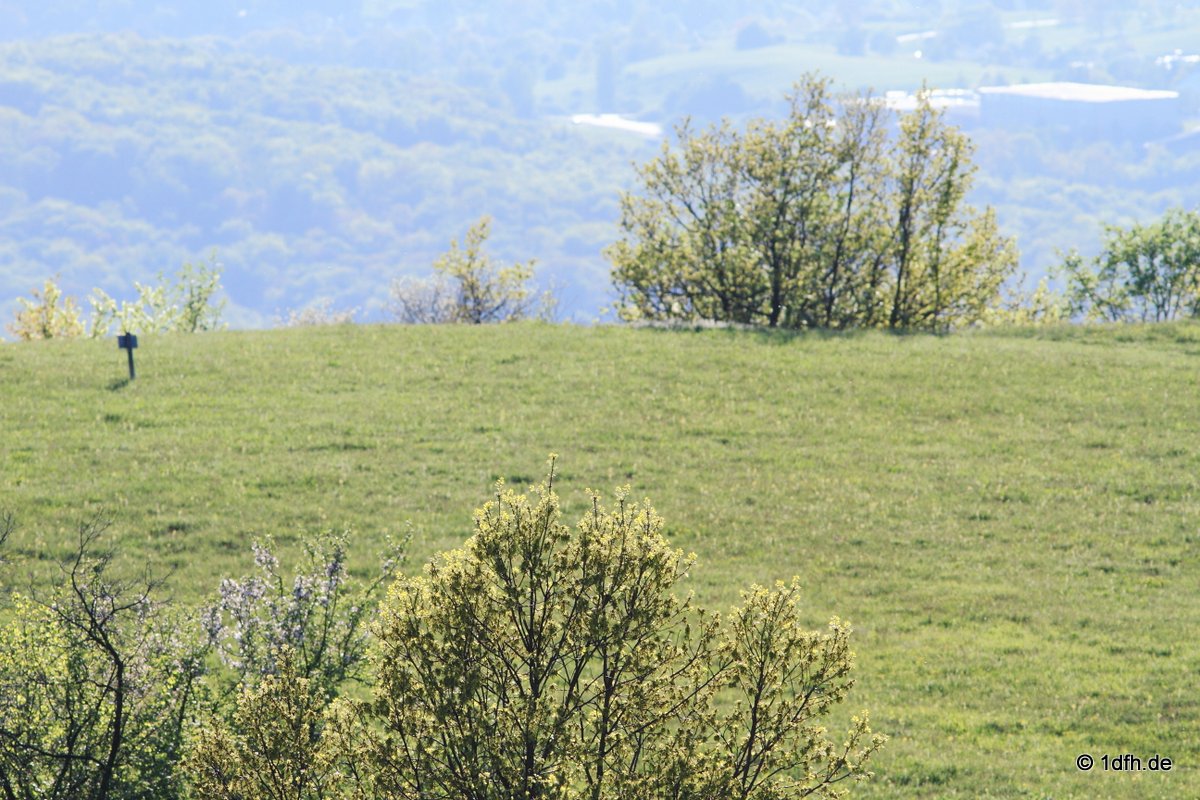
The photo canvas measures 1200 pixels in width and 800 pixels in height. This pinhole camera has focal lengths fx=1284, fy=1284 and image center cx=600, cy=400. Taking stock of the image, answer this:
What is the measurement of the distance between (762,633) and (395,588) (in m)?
3.15

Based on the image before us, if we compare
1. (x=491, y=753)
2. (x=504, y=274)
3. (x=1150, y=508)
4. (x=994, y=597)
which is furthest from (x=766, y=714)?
(x=504, y=274)

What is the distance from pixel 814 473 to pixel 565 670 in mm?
26075

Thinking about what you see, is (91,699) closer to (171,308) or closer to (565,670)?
(565,670)

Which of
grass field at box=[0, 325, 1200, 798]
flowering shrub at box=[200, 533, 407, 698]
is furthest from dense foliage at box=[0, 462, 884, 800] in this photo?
grass field at box=[0, 325, 1200, 798]

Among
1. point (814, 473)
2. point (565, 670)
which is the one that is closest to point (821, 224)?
point (814, 473)

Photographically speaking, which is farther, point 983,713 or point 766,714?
point 983,713

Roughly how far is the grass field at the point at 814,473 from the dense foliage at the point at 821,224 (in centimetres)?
796

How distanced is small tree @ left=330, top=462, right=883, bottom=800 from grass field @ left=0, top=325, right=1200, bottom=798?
968 centimetres

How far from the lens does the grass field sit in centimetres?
2345

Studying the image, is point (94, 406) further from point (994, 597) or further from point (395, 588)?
point (395, 588)

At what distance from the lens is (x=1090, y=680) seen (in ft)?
77.4

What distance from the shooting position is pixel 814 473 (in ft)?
118

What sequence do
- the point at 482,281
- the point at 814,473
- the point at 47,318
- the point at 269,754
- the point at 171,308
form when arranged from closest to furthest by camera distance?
1. the point at 269,754
2. the point at 814,473
3. the point at 47,318
4. the point at 171,308
5. the point at 482,281

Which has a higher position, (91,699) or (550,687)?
(550,687)
